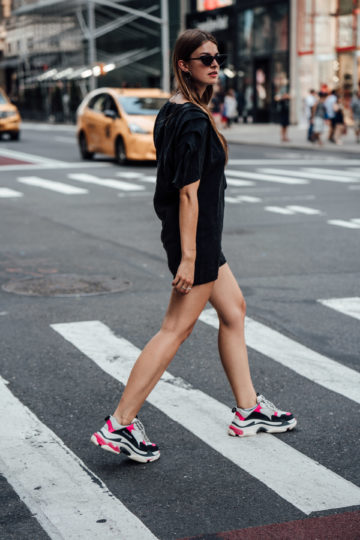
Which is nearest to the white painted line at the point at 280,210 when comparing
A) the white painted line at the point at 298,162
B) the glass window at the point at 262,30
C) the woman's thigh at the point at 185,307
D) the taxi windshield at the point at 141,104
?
the white painted line at the point at 298,162

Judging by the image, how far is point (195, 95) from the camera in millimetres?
4086

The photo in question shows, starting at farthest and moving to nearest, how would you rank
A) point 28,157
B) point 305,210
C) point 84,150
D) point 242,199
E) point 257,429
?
1. point 28,157
2. point 84,150
3. point 242,199
4. point 305,210
5. point 257,429

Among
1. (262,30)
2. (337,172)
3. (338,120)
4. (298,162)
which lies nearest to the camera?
(337,172)

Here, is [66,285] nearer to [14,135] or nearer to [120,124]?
[120,124]

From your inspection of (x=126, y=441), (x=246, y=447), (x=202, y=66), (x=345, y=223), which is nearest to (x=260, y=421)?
(x=246, y=447)

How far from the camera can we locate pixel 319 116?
29188 millimetres

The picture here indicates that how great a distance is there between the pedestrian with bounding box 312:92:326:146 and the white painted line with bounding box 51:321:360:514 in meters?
23.6

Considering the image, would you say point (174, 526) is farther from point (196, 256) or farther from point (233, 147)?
point (233, 147)

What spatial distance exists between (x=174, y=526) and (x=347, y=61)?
38.6 meters

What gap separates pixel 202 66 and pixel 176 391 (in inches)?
78.8

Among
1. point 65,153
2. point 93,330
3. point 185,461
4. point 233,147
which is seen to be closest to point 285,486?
point 185,461

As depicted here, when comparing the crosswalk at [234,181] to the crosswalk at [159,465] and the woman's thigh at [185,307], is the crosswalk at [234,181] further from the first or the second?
the woman's thigh at [185,307]

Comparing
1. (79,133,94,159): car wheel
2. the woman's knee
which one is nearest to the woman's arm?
the woman's knee

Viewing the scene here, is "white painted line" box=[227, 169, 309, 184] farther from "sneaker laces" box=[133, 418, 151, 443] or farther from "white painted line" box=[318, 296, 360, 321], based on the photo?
"sneaker laces" box=[133, 418, 151, 443]
